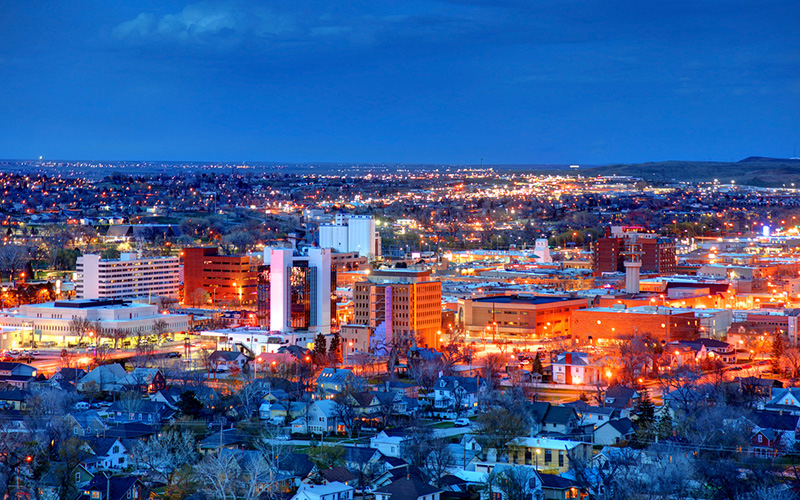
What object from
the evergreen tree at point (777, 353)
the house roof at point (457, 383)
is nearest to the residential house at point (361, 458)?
the house roof at point (457, 383)

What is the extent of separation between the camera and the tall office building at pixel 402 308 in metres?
39.6

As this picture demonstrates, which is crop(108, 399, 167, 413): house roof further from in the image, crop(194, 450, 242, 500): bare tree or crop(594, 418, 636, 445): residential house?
crop(594, 418, 636, 445): residential house

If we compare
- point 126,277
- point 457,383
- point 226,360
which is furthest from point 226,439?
point 126,277

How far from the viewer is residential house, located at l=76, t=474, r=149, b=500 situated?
19672 millimetres

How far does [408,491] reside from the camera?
63.3ft

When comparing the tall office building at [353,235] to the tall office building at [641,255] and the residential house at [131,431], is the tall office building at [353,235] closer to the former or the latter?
the tall office building at [641,255]

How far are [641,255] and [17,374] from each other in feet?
125

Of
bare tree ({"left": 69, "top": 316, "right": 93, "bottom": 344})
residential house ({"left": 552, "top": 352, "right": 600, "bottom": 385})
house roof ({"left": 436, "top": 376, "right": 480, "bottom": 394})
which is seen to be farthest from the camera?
bare tree ({"left": 69, "top": 316, "right": 93, "bottom": 344})

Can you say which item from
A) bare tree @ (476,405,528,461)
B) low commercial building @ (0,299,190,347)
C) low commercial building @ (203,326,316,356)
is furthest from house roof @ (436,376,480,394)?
low commercial building @ (0,299,190,347)

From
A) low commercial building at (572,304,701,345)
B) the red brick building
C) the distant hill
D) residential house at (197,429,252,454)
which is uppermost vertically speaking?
the distant hill

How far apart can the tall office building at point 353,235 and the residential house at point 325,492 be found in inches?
2013

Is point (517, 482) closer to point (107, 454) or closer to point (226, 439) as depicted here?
point (226, 439)

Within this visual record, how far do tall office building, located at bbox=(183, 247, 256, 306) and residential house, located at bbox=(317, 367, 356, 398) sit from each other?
23170mm

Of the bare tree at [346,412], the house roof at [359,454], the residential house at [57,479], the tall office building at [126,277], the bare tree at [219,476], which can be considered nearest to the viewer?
the bare tree at [219,476]
